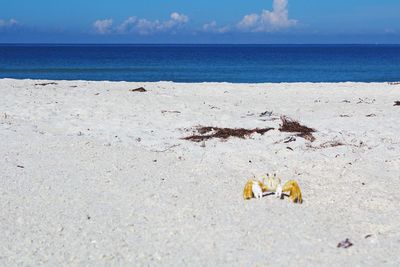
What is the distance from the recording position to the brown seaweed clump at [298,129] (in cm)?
1166

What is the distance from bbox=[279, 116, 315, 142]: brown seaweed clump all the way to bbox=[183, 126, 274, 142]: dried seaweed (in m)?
0.39

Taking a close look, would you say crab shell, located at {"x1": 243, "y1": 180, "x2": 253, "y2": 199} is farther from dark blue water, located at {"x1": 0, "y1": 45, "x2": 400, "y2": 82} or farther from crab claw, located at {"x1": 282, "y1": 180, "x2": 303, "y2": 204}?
dark blue water, located at {"x1": 0, "y1": 45, "x2": 400, "y2": 82}

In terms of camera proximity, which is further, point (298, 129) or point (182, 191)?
point (298, 129)

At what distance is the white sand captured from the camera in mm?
5812

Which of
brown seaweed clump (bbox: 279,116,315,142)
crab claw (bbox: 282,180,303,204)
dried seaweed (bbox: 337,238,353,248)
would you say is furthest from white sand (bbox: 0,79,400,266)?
brown seaweed clump (bbox: 279,116,315,142)

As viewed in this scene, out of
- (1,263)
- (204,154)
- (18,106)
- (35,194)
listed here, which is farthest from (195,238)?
(18,106)

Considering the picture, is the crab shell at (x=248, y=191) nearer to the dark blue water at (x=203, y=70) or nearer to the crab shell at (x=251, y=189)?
the crab shell at (x=251, y=189)

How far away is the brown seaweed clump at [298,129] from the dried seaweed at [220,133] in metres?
0.39

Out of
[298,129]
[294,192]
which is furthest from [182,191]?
[298,129]

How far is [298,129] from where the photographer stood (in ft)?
40.2

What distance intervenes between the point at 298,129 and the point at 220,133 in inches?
65.1

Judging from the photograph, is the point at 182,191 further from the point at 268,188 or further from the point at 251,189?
the point at 268,188

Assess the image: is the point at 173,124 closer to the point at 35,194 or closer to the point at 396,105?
the point at 35,194

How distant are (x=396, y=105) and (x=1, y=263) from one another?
14.7 metres
